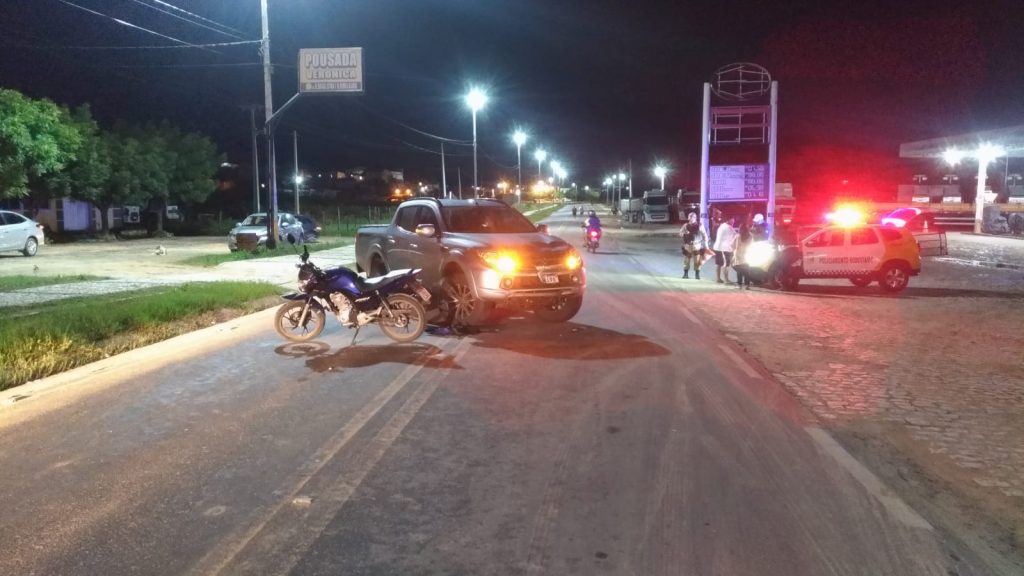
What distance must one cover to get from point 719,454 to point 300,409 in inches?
148

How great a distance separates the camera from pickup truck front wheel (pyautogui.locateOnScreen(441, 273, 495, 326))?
38.5 ft

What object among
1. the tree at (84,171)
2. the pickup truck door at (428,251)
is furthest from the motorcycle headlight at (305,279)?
the tree at (84,171)

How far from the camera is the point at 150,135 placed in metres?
45.7

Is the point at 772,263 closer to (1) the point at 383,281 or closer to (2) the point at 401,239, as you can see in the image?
(2) the point at 401,239

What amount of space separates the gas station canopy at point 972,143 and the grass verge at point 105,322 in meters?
37.3

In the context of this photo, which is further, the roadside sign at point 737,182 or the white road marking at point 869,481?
the roadside sign at point 737,182

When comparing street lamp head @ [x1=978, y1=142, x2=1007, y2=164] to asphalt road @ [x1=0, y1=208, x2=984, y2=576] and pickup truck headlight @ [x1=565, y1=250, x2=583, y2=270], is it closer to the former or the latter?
pickup truck headlight @ [x1=565, y1=250, x2=583, y2=270]

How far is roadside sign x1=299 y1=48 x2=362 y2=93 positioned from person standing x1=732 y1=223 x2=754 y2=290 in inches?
498

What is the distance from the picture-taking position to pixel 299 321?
11.3m

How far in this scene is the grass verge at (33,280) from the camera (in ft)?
57.4

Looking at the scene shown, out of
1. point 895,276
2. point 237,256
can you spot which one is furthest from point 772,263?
point 237,256

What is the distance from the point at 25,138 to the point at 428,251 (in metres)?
21.3

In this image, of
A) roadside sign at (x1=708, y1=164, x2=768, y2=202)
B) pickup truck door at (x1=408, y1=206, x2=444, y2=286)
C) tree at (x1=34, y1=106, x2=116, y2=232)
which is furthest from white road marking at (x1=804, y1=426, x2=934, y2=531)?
tree at (x1=34, y1=106, x2=116, y2=232)

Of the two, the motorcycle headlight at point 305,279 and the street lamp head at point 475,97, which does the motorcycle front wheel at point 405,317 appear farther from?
the street lamp head at point 475,97
